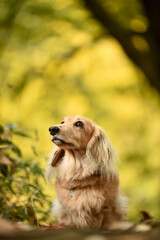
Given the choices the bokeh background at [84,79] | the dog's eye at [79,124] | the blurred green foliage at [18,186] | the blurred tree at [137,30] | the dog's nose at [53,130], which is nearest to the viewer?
the dog's nose at [53,130]

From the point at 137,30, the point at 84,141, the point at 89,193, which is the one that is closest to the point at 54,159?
the point at 84,141

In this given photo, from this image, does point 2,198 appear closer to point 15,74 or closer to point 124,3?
point 15,74

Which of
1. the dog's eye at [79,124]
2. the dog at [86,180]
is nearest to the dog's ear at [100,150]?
the dog at [86,180]

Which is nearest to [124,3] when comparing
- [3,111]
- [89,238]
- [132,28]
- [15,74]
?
[132,28]

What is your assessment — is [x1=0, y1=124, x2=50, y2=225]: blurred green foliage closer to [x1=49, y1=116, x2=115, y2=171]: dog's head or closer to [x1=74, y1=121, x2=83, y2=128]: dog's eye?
[x1=49, y1=116, x2=115, y2=171]: dog's head

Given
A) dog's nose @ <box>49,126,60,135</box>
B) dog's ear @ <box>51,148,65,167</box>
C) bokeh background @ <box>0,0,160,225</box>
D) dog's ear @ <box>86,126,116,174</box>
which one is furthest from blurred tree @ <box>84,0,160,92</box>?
dog's nose @ <box>49,126,60,135</box>

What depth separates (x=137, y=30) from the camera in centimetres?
429

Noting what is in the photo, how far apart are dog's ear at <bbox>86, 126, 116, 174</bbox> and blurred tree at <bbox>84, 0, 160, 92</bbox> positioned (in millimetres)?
1608

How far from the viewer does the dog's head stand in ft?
6.68

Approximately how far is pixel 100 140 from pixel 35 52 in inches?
132

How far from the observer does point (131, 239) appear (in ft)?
3.20

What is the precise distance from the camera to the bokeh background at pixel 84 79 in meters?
4.48

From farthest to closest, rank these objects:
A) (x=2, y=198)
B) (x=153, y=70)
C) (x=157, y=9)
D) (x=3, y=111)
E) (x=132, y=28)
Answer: (x=3, y=111) < (x=132, y=28) < (x=153, y=70) < (x=157, y=9) < (x=2, y=198)

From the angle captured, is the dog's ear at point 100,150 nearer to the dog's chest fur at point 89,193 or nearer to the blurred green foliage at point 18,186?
the dog's chest fur at point 89,193
